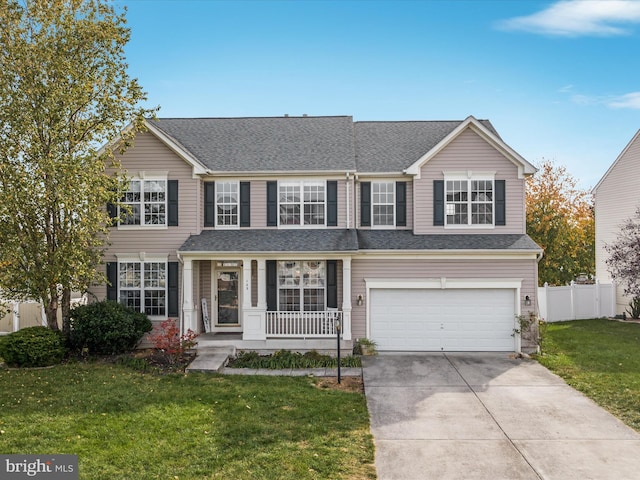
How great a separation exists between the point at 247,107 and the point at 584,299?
19.0 meters

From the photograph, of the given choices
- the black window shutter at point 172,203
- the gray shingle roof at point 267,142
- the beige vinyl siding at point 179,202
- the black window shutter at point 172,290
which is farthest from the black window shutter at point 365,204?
the black window shutter at point 172,290

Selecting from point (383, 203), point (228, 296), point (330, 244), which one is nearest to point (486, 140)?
point (383, 203)

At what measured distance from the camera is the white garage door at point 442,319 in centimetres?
1419

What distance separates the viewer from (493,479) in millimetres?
6168

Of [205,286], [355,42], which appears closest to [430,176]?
[355,42]

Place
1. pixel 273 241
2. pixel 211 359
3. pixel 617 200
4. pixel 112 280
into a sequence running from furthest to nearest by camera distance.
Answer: pixel 617 200, pixel 112 280, pixel 273 241, pixel 211 359

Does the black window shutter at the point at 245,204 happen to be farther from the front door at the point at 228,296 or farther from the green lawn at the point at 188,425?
the green lawn at the point at 188,425

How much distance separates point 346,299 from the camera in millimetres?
13797

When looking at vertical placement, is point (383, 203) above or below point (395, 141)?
below

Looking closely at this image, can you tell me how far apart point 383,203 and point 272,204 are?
12.9 ft

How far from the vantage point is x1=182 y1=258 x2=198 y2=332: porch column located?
45.8 feet

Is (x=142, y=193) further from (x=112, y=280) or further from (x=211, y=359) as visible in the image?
(x=211, y=359)

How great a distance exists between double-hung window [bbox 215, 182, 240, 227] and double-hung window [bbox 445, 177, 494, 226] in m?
7.26

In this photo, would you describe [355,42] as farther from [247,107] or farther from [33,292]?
[33,292]
